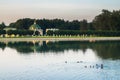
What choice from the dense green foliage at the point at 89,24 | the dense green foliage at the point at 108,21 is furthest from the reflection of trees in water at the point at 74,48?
the dense green foliage at the point at 108,21

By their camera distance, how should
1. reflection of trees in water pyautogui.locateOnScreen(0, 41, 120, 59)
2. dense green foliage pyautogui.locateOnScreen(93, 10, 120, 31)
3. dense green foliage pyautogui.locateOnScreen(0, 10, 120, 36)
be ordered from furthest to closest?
dense green foliage pyautogui.locateOnScreen(93, 10, 120, 31)
dense green foliage pyautogui.locateOnScreen(0, 10, 120, 36)
reflection of trees in water pyautogui.locateOnScreen(0, 41, 120, 59)

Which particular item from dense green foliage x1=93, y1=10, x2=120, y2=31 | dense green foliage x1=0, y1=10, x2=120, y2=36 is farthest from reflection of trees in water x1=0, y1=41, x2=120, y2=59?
dense green foliage x1=93, y1=10, x2=120, y2=31

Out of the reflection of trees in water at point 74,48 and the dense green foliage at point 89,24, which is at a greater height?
the dense green foliage at point 89,24

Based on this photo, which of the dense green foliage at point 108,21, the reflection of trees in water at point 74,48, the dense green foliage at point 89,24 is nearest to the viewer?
the reflection of trees in water at point 74,48

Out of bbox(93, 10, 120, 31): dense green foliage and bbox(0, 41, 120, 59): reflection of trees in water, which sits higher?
bbox(93, 10, 120, 31): dense green foliage

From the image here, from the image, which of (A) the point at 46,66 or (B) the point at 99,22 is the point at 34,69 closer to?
(A) the point at 46,66

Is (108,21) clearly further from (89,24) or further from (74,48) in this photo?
(74,48)

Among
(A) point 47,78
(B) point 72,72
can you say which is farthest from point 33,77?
(B) point 72,72

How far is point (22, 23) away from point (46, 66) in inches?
3620

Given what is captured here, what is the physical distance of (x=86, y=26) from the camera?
370ft

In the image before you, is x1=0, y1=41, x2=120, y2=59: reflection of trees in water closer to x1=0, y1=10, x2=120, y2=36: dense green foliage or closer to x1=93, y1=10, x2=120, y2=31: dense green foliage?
x1=0, y1=10, x2=120, y2=36: dense green foliage

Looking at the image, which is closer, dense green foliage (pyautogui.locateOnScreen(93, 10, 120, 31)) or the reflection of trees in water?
the reflection of trees in water

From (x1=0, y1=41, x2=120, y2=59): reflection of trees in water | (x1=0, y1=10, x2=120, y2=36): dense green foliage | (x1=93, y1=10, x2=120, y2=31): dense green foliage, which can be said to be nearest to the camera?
(x1=0, y1=41, x2=120, y2=59): reflection of trees in water

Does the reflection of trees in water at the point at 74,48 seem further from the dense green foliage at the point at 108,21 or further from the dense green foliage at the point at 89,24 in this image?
the dense green foliage at the point at 108,21
